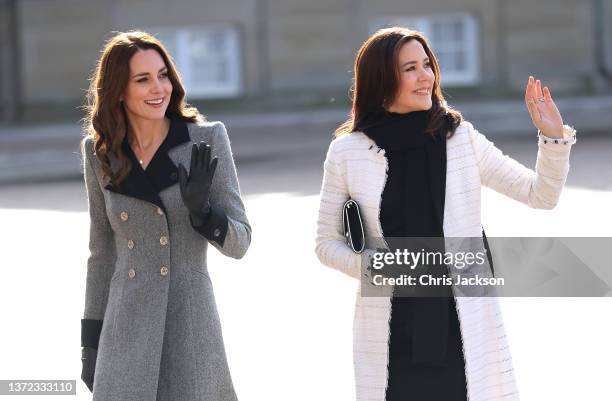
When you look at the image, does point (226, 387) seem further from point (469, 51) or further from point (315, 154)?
point (469, 51)

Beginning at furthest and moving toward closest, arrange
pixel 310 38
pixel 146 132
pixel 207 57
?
pixel 207 57 → pixel 310 38 → pixel 146 132

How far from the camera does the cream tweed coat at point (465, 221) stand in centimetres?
425

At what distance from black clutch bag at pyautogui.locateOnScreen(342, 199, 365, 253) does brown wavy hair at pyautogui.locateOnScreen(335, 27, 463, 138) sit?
0.88 ft

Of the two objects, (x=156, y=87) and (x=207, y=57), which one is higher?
(x=156, y=87)

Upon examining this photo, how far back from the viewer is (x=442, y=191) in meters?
4.25

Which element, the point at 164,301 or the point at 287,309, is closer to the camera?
the point at 164,301

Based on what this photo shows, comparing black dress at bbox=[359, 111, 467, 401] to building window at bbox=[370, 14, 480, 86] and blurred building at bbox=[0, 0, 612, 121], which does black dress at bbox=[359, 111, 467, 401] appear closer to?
blurred building at bbox=[0, 0, 612, 121]

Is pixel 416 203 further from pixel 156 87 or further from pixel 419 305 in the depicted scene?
pixel 156 87

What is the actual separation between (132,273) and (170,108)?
0.55 metres

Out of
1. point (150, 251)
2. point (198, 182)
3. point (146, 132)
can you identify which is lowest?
point (150, 251)

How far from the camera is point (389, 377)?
14.1 feet

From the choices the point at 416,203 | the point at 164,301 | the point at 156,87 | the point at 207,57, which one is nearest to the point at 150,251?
the point at 164,301

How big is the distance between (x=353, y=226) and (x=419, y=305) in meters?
0.31

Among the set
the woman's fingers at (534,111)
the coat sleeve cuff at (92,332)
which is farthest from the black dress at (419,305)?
the coat sleeve cuff at (92,332)
